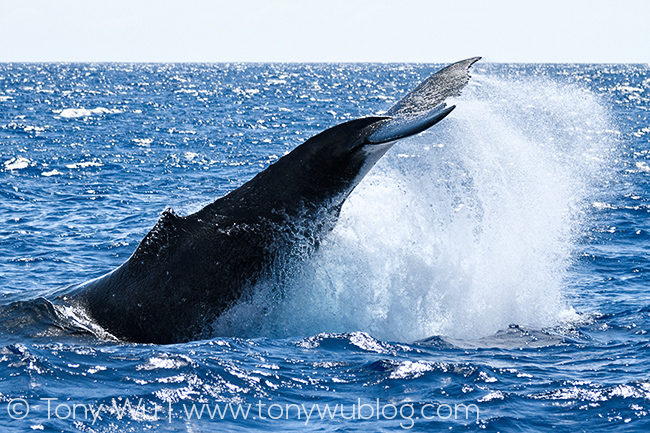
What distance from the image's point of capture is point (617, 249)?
49.2 feet

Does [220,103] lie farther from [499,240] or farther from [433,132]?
[499,240]

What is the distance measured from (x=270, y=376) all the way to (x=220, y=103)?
61.9 meters

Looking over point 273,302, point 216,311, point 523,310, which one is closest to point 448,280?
point 523,310

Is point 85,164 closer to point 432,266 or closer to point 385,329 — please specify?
point 432,266

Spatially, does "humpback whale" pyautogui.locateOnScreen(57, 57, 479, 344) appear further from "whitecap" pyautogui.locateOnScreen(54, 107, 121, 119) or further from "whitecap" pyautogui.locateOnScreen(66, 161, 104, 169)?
"whitecap" pyautogui.locateOnScreen(54, 107, 121, 119)

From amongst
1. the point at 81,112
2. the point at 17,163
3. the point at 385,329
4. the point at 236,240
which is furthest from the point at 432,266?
the point at 81,112

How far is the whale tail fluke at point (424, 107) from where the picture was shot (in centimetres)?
561

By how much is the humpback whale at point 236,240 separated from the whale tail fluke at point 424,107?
0.05 meters

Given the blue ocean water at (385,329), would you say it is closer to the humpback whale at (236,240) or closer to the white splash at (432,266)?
the white splash at (432,266)

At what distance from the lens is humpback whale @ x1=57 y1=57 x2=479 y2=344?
6203 millimetres

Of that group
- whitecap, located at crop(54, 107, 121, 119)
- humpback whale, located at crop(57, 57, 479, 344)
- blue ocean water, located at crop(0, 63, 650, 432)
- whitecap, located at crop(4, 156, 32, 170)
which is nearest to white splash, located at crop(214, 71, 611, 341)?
blue ocean water, located at crop(0, 63, 650, 432)

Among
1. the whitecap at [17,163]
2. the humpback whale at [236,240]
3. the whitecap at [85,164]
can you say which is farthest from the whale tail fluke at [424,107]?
the whitecap at [85,164]

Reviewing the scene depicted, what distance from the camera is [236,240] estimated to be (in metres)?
6.39

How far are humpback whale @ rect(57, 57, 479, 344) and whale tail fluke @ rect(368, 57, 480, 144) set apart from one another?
5cm
